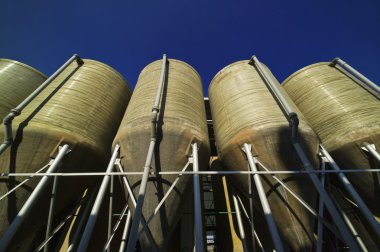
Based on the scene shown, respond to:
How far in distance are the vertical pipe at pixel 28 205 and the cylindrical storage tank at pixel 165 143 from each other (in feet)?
4.60

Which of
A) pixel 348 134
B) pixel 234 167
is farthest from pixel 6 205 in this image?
pixel 348 134

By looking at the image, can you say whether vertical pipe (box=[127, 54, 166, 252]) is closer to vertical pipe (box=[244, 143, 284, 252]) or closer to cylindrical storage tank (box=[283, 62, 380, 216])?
vertical pipe (box=[244, 143, 284, 252])

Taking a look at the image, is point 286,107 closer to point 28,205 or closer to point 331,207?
point 331,207

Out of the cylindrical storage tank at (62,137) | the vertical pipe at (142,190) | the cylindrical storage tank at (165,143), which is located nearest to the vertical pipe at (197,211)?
the cylindrical storage tank at (165,143)

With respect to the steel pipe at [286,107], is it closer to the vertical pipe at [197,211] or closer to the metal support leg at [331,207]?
the metal support leg at [331,207]

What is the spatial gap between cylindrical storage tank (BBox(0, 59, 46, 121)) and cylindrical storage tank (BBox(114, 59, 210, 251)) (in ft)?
14.2

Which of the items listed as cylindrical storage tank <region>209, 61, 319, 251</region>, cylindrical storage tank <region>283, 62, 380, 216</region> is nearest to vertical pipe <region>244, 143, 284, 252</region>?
cylindrical storage tank <region>209, 61, 319, 251</region>

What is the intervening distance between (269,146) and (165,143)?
2.64 metres

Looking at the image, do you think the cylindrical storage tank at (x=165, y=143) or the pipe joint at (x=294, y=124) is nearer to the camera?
the cylindrical storage tank at (x=165, y=143)

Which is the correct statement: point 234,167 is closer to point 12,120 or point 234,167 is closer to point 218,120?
point 218,120

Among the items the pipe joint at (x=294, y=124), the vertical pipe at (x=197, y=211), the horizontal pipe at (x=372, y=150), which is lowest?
the vertical pipe at (x=197, y=211)

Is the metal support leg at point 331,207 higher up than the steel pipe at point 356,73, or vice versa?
the steel pipe at point 356,73

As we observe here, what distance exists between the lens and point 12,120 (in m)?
5.96

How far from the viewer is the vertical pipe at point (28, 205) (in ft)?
13.9
